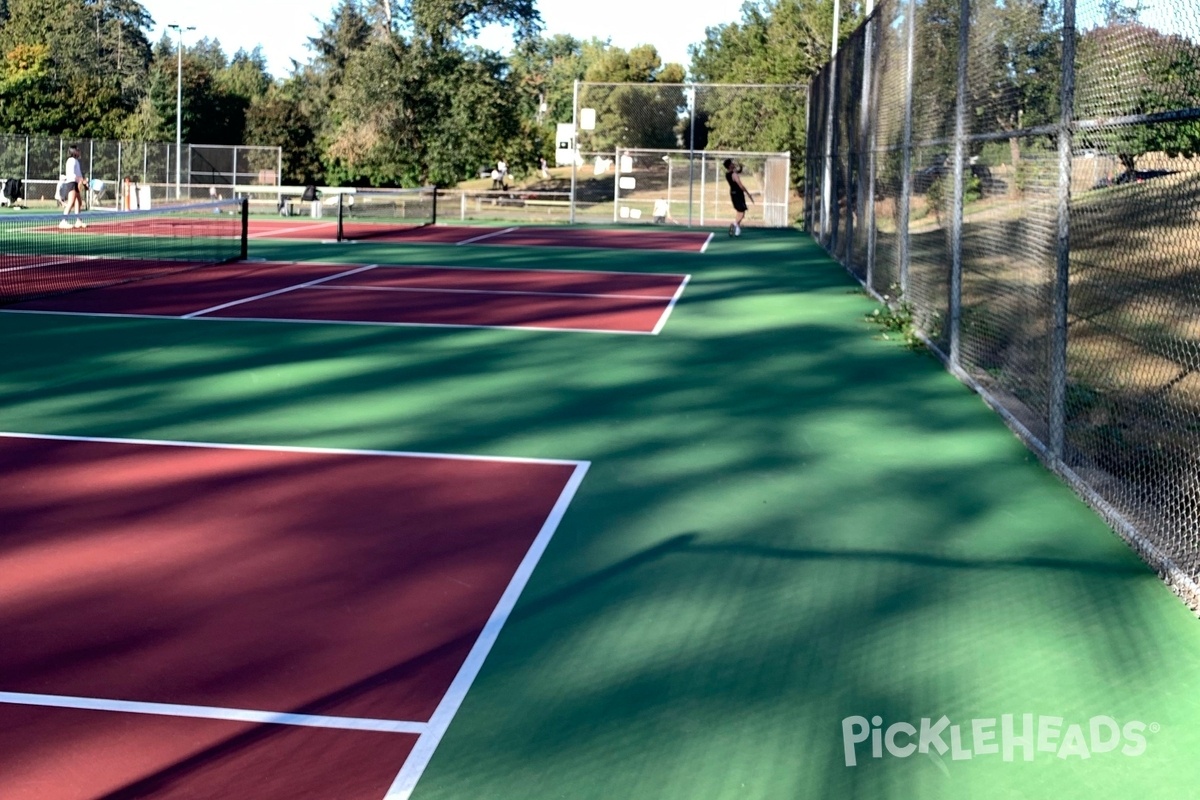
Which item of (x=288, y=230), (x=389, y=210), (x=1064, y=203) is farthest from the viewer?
(x=389, y=210)

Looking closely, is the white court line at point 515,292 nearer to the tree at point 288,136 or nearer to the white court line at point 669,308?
the white court line at point 669,308

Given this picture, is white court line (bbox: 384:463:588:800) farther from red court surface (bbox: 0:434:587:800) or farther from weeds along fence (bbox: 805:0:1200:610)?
weeds along fence (bbox: 805:0:1200:610)

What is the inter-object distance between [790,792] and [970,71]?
804 cm

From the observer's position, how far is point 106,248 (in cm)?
2498

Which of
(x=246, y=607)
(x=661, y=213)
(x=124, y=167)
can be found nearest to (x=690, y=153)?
(x=661, y=213)

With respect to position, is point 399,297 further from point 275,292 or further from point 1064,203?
point 1064,203

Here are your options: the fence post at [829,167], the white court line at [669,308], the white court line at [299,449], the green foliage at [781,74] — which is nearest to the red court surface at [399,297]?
the white court line at [669,308]

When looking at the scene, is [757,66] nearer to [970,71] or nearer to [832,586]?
[970,71]

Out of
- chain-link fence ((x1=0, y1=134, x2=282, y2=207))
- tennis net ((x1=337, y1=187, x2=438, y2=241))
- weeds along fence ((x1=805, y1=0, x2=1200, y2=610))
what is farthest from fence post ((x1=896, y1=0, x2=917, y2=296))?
chain-link fence ((x1=0, y1=134, x2=282, y2=207))

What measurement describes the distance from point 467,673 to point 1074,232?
5.24 metres

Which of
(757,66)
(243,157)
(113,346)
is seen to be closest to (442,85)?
(243,157)

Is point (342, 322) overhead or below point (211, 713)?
Result: overhead

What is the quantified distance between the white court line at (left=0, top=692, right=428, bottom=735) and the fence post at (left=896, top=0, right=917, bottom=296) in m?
9.71

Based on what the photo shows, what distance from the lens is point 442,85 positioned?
5194cm
